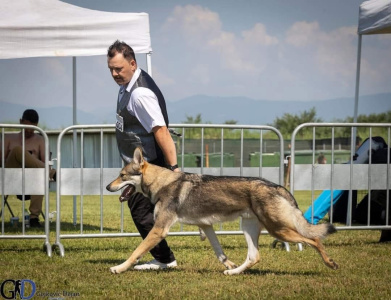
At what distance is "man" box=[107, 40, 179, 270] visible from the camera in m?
6.27

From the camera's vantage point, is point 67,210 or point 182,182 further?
point 67,210

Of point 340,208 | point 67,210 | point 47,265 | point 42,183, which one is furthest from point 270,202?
point 67,210

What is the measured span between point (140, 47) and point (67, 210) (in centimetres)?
635

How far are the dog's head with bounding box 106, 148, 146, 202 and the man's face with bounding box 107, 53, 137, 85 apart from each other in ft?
2.35

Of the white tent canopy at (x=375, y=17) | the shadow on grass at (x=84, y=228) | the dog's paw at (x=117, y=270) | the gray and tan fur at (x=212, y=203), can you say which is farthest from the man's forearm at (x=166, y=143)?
the white tent canopy at (x=375, y=17)

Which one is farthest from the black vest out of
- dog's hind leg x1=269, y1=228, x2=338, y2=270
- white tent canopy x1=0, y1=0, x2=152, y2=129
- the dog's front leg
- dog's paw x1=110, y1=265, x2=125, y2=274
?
white tent canopy x1=0, y1=0, x2=152, y2=129

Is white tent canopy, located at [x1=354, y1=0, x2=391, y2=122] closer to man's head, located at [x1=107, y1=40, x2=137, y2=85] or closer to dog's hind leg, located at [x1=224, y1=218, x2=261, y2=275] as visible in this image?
dog's hind leg, located at [x1=224, y1=218, x2=261, y2=275]

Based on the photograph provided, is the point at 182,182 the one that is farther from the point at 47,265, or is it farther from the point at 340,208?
the point at 340,208

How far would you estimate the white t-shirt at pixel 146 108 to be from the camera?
623cm

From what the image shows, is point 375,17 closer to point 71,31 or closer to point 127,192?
point 71,31

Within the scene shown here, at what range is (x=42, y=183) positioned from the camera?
325 inches

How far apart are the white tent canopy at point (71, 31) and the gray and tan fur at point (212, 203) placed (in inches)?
155

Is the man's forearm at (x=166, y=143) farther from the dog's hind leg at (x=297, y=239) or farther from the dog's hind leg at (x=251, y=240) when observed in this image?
the dog's hind leg at (x=297, y=239)

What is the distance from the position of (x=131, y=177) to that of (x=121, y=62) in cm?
106
